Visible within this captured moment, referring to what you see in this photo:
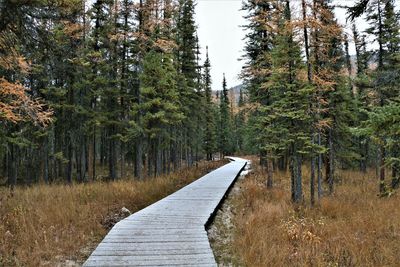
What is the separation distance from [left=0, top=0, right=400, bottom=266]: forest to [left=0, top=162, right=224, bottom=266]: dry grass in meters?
2.77

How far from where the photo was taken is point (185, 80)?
98.6ft

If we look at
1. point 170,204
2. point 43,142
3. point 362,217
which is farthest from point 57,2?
point 43,142

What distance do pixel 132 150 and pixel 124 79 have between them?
1488cm

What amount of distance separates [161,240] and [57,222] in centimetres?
339

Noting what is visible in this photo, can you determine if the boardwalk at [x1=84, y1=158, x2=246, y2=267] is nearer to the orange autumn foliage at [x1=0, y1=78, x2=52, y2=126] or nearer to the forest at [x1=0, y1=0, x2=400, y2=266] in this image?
the forest at [x1=0, y1=0, x2=400, y2=266]

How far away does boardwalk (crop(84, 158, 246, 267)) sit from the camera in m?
5.97

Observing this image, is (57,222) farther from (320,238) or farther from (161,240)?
(320,238)

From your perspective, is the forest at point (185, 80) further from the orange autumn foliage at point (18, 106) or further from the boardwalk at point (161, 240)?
the boardwalk at point (161, 240)

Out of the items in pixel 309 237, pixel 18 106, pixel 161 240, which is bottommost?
pixel 309 237

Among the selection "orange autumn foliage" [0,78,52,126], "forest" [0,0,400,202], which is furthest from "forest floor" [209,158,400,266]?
"orange autumn foliage" [0,78,52,126]

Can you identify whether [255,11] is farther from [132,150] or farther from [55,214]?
[132,150]

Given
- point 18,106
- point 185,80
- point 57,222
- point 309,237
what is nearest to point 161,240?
point 57,222

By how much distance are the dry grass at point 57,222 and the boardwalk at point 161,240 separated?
797 millimetres

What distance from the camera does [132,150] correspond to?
3559cm
